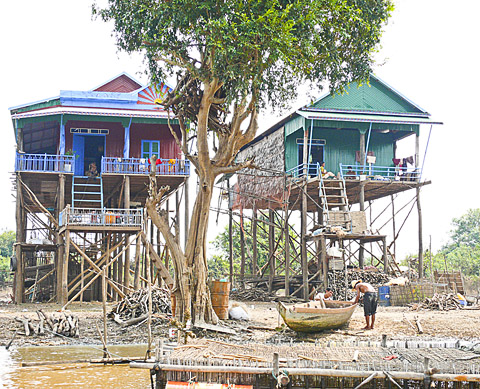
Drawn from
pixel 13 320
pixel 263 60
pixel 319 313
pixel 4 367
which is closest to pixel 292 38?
pixel 263 60

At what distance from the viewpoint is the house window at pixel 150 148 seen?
27.0 meters

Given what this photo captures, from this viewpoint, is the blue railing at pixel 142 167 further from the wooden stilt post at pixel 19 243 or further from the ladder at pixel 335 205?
the ladder at pixel 335 205

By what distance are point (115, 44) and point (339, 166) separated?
1278 centimetres

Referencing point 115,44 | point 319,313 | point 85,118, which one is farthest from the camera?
point 85,118

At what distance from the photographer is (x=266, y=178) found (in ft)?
96.0

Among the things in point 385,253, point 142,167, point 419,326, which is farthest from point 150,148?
point 419,326

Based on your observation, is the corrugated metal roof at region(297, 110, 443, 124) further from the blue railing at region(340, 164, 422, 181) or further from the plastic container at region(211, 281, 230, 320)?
the plastic container at region(211, 281, 230, 320)

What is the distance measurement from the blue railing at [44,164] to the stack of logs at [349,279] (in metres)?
11.5

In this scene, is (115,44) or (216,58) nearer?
(216,58)

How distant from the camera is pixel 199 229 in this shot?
17.1 m

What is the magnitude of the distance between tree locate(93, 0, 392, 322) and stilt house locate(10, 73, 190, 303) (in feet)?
21.1

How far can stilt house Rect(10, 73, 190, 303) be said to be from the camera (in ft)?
79.6

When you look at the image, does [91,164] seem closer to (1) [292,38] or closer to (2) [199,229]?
(2) [199,229]

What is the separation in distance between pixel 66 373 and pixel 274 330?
595cm
